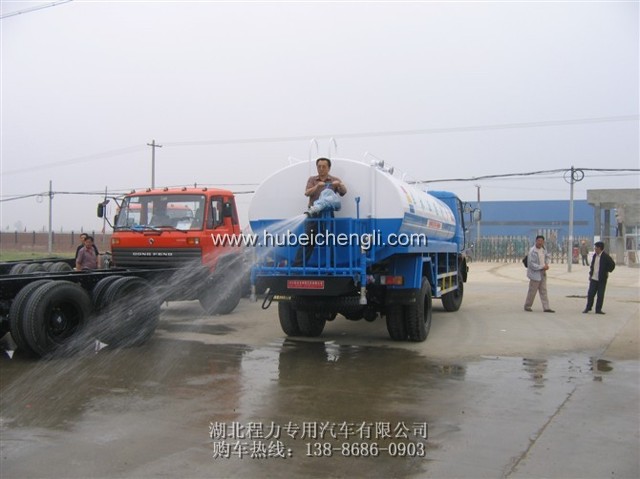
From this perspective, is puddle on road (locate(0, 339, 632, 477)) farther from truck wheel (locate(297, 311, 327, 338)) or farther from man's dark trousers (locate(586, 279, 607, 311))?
man's dark trousers (locate(586, 279, 607, 311))

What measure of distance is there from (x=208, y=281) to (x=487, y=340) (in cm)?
583

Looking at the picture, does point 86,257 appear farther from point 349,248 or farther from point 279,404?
point 279,404

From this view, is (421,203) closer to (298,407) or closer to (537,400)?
(537,400)

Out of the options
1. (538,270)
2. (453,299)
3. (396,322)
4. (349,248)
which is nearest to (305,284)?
(349,248)

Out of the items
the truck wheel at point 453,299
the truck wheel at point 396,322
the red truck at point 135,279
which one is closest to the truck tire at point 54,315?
the red truck at point 135,279

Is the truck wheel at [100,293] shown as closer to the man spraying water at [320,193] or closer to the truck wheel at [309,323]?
the man spraying water at [320,193]

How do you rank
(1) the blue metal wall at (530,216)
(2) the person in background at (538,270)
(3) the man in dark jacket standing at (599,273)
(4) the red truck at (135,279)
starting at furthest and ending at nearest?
(1) the blue metal wall at (530,216)
(2) the person in background at (538,270)
(3) the man in dark jacket standing at (599,273)
(4) the red truck at (135,279)

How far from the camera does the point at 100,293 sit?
32.2ft

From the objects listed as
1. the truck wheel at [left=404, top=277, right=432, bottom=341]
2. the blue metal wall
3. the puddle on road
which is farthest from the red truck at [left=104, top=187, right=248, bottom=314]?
the blue metal wall

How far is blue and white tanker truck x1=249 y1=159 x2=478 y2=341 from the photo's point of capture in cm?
923

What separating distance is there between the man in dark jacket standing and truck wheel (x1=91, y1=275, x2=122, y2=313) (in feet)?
33.7

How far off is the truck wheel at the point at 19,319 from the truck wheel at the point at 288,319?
3944mm

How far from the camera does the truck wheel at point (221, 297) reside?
1377cm

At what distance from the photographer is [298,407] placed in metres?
6.50
